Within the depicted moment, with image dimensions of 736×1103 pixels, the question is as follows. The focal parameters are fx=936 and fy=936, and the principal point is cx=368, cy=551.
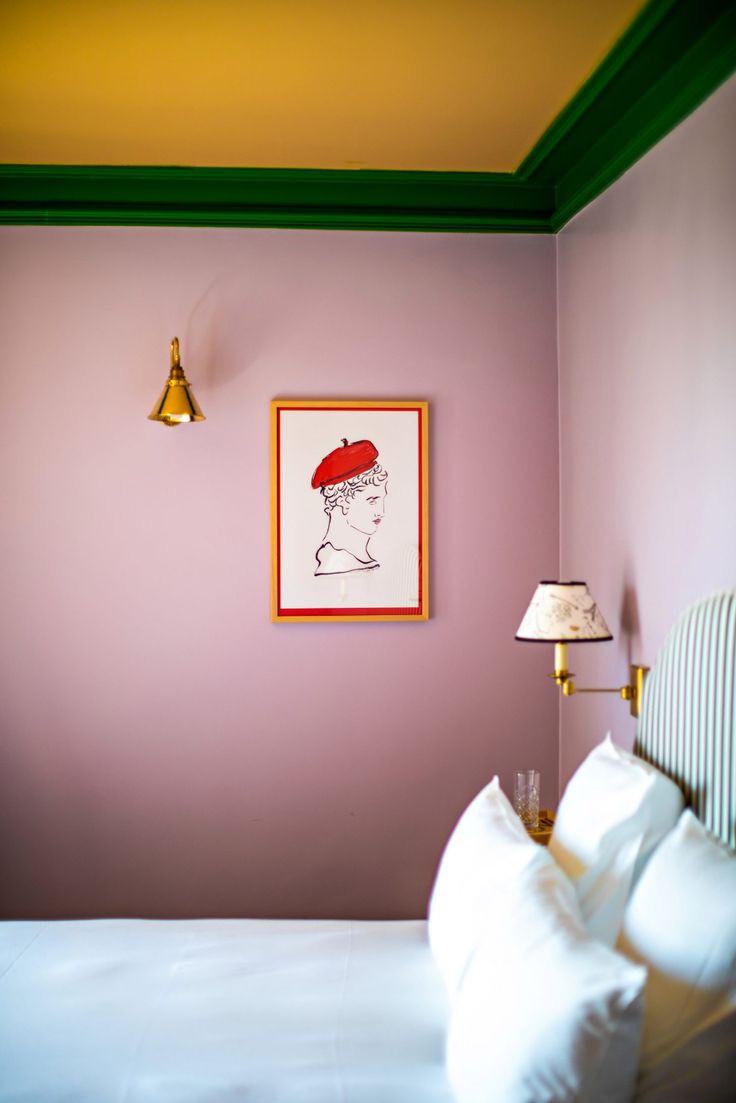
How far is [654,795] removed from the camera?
76.0 inches

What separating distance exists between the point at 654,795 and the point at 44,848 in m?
2.26

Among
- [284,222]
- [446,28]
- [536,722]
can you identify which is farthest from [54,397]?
[536,722]

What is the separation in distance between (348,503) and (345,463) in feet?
0.47

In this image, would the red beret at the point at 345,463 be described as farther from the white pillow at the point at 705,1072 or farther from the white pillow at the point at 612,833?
the white pillow at the point at 705,1072

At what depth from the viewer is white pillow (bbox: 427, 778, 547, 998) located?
1.81m

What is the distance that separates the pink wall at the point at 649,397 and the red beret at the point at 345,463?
713mm

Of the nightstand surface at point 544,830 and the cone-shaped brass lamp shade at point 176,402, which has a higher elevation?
the cone-shaped brass lamp shade at point 176,402

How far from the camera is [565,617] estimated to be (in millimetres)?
2623

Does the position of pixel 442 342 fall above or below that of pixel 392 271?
below

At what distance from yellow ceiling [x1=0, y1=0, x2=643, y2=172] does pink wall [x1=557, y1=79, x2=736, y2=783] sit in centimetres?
40

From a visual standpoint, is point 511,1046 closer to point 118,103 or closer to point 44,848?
point 44,848

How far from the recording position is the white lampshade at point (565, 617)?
2609mm

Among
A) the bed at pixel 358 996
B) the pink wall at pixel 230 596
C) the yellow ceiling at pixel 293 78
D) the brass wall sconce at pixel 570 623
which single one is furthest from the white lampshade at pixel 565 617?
the yellow ceiling at pixel 293 78

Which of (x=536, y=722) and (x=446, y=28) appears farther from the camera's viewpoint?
(x=536, y=722)
